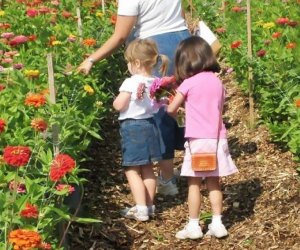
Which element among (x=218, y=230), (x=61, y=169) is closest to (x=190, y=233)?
(x=218, y=230)

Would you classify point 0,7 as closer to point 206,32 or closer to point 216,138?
point 206,32

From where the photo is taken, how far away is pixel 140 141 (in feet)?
15.1

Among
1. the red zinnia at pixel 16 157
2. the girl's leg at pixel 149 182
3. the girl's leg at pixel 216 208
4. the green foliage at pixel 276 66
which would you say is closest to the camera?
the red zinnia at pixel 16 157

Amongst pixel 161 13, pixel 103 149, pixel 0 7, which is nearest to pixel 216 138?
pixel 161 13

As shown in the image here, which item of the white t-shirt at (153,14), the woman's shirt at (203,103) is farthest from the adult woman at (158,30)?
the woman's shirt at (203,103)

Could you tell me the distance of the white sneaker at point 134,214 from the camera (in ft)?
15.3

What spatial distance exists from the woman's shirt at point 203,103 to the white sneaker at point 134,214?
2.18 feet

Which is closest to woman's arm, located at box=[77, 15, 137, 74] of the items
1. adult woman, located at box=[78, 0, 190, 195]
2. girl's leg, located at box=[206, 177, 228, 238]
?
adult woman, located at box=[78, 0, 190, 195]

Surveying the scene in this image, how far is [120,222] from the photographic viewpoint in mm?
4684

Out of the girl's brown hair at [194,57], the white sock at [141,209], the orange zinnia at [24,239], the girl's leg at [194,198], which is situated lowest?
the white sock at [141,209]

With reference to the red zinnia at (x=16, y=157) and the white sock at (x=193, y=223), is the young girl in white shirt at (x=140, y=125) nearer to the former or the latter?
the white sock at (x=193, y=223)

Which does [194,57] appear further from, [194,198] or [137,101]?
[194,198]

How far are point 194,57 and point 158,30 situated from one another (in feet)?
1.95

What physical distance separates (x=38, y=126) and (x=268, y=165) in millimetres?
2458
